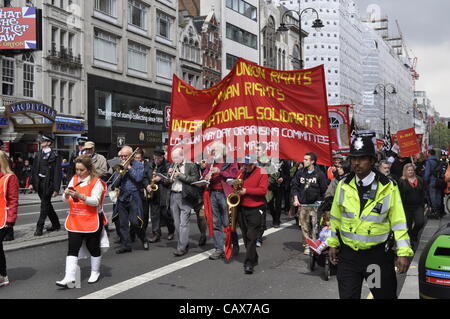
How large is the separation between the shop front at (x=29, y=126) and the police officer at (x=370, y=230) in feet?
70.3

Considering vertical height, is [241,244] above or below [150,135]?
below

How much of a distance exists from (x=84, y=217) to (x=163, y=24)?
38.4 meters

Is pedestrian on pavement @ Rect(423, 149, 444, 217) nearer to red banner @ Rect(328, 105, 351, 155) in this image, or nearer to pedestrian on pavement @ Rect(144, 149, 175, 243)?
red banner @ Rect(328, 105, 351, 155)

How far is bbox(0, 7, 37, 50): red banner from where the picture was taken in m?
25.0

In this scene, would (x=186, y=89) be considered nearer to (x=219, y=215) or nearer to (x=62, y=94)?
(x=219, y=215)

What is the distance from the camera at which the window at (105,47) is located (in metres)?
35.1

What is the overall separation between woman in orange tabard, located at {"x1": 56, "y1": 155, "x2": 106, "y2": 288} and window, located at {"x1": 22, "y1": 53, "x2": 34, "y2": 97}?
Answer: 2408 cm

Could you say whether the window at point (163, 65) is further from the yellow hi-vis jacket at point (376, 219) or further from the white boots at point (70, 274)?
the yellow hi-vis jacket at point (376, 219)

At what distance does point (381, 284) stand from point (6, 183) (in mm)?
4750

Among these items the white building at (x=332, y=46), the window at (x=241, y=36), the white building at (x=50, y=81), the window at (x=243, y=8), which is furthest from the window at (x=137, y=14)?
the white building at (x=332, y=46)

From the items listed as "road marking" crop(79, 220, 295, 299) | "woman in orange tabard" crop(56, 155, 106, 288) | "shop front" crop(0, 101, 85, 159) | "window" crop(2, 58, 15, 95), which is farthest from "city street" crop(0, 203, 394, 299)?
"window" crop(2, 58, 15, 95)

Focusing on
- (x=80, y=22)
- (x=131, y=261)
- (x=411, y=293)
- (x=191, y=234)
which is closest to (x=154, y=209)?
(x=191, y=234)

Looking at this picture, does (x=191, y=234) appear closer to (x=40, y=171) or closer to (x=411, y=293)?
(x=40, y=171)

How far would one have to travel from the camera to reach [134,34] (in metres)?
38.9
